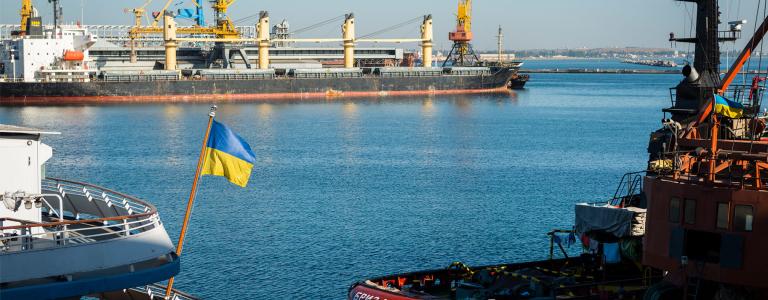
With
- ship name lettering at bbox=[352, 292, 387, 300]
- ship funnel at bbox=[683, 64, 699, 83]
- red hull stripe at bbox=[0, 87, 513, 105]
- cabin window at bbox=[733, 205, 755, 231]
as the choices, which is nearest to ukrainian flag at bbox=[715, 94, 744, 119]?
cabin window at bbox=[733, 205, 755, 231]

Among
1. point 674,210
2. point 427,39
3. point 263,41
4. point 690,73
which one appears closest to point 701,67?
point 690,73

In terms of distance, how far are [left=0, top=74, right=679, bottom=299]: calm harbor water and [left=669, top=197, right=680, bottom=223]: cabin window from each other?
35.2ft

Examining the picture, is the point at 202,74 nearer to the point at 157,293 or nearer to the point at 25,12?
the point at 25,12

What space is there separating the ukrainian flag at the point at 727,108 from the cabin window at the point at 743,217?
460cm

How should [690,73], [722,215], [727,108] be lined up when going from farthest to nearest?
1. [690,73]
2. [727,108]
3. [722,215]

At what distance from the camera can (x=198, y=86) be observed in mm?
111188

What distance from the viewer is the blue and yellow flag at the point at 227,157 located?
17.2 metres

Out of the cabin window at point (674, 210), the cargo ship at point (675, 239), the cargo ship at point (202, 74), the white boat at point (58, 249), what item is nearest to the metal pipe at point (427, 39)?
the cargo ship at point (202, 74)

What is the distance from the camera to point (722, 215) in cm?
1759

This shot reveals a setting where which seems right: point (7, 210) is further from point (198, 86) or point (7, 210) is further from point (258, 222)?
point (198, 86)

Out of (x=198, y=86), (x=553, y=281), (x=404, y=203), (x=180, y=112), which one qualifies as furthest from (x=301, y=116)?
(x=553, y=281)

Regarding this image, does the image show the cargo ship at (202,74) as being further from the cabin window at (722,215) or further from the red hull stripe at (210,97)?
the cabin window at (722,215)

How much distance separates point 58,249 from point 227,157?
4.44 meters

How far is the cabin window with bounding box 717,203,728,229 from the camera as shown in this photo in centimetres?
1752
